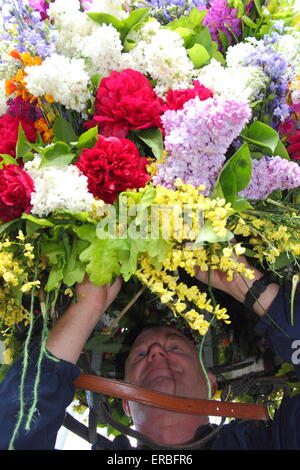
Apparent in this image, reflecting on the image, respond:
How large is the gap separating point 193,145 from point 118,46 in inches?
12.0

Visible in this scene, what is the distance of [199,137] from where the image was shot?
2.73 ft

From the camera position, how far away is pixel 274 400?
143cm

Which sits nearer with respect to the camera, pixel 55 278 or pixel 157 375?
pixel 55 278

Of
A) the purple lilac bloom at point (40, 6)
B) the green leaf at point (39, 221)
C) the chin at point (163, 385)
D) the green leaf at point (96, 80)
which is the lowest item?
the chin at point (163, 385)

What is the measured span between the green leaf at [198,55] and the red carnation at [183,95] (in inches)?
4.6

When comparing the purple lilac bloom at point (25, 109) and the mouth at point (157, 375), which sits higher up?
the purple lilac bloom at point (25, 109)

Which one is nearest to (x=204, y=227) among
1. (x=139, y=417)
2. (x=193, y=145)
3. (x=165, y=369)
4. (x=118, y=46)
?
(x=193, y=145)

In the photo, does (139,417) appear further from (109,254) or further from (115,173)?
(115,173)

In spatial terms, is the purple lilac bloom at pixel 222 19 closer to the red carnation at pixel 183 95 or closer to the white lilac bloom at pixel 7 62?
the red carnation at pixel 183 95

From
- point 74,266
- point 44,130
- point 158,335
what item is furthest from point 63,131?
point 158,335

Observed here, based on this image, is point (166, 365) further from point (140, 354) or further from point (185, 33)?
point (185, 33)

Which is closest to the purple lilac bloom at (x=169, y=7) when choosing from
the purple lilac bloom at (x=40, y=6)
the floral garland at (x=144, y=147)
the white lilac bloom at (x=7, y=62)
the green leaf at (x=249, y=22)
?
the floral garland at (x=144, y=147)

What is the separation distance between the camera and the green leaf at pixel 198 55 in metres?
1.03

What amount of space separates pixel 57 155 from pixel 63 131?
0.33 ft
